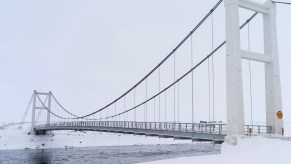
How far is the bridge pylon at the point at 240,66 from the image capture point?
1739 centimetres

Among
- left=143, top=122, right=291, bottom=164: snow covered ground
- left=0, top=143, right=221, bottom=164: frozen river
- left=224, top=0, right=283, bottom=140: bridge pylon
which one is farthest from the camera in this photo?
left=0, top=143, right=221, bottom=164: frozen river

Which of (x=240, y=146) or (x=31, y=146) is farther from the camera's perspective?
(x=31, y=146)

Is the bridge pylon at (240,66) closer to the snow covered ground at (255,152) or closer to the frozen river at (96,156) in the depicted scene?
the snow covered ground at (255,152)

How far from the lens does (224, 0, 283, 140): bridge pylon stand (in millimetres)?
17391

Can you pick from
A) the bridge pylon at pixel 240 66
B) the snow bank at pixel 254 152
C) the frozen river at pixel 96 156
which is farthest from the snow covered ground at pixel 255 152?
the frozen river at pixel 96 156

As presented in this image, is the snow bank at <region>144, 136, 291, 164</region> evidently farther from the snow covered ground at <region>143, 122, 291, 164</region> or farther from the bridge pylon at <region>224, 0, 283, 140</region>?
the bridge pylon at <region>224, 0, 283, 140</region>

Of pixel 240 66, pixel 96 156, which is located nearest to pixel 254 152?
pixel 240 66

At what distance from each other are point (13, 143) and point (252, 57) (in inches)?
2178

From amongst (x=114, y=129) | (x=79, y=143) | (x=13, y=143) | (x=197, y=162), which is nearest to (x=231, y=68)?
(x=197, y=162)

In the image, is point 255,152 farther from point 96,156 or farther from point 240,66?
point 96,156

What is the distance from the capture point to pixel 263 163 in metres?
13.0

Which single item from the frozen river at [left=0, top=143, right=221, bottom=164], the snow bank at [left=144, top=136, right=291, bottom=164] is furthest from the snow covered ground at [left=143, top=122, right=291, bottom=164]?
the frozen river at [left=0, top=143, right=221, bottom=164]

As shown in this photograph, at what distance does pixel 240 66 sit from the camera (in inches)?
696

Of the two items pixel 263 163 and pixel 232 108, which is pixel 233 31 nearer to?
pixel 232 108
